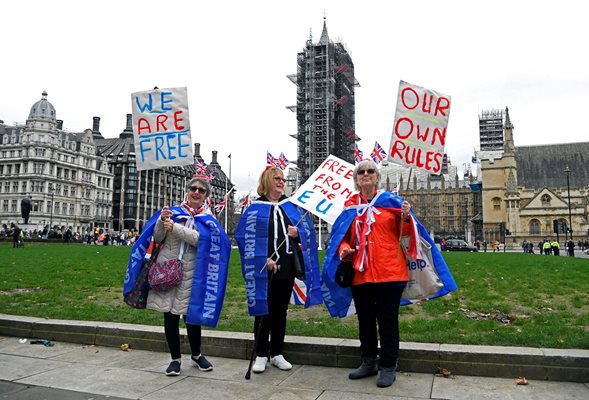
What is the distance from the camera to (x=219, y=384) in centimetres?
464

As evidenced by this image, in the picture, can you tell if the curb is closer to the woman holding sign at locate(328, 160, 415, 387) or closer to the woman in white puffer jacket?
the woman holding sign at locate(328, 160, 415, 387)

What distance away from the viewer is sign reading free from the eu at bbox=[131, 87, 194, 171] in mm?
5539

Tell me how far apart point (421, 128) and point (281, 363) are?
312 centimetres

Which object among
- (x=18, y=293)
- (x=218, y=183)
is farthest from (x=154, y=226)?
(x=218, y=183)

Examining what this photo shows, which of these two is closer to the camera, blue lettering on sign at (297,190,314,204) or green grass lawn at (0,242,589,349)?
blue lettering on sign at (297,190,314,204)

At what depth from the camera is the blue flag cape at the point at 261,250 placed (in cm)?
498

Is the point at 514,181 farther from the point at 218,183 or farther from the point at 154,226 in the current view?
the point at 218,183

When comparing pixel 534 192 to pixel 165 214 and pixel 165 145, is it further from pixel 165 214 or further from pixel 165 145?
Answer: pixel 165 214

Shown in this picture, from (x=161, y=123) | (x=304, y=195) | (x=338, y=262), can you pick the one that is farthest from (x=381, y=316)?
(x=161, y=123)

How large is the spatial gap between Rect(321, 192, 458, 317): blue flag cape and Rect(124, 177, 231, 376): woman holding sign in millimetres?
1118

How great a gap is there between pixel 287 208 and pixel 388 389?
213cm

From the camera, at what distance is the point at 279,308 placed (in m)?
5.14

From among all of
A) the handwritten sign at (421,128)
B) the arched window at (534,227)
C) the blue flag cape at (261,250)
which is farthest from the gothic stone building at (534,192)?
the blue flag cape at (261,250)

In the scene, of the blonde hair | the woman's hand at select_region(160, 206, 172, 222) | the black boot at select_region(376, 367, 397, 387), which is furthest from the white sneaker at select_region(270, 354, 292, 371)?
the woman's hand at select_region(160, 206, 172, 222)
